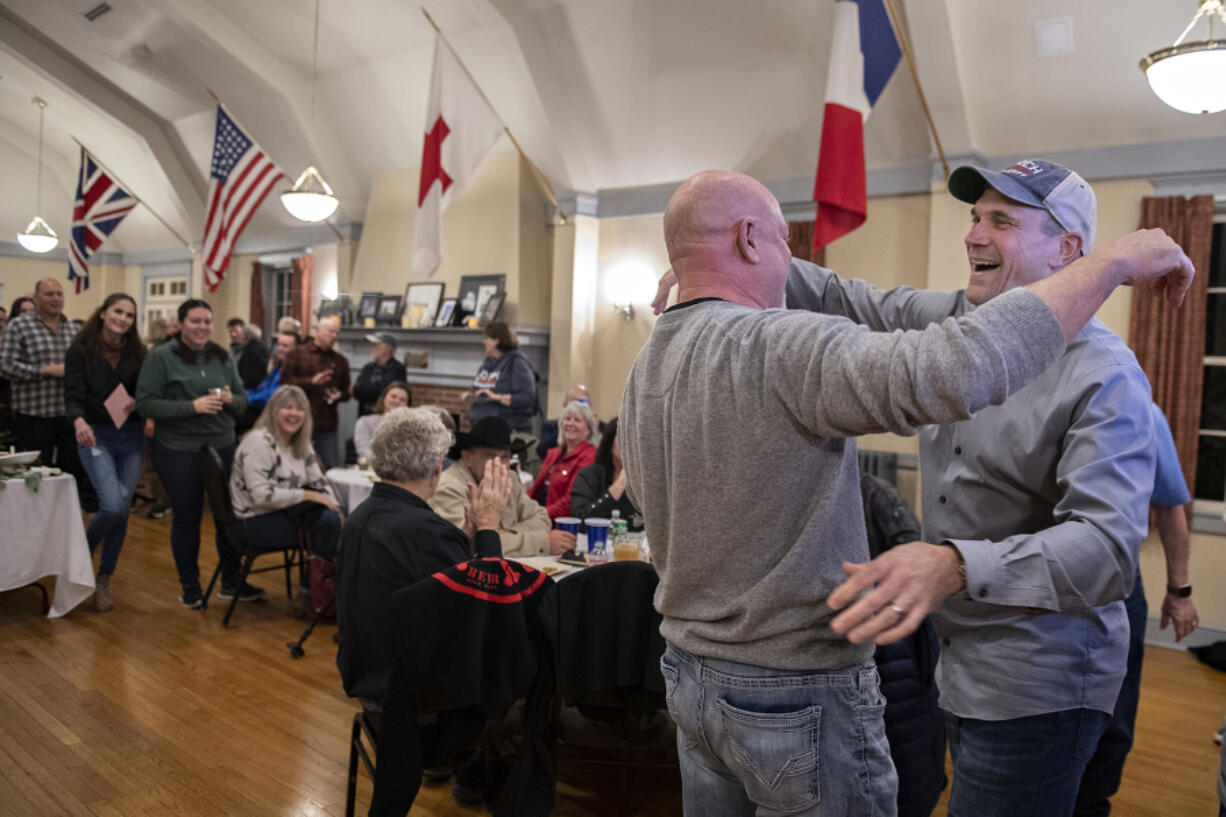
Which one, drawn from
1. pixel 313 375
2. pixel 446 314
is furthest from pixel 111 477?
pixel 446 314

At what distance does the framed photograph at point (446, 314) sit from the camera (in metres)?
9.10

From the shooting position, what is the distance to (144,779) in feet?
10.2

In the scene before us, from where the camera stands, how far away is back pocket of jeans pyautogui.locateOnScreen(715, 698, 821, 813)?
46.0 inches

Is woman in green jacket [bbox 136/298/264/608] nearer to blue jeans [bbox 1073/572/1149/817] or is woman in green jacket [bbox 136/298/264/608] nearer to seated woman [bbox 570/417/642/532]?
seated woman [bbox 570/417/642/532]

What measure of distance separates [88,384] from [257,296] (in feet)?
26.0

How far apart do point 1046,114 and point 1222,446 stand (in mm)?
2268

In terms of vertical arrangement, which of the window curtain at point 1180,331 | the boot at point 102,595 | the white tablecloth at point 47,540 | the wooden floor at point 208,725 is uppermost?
the window curtain at point 1180,331

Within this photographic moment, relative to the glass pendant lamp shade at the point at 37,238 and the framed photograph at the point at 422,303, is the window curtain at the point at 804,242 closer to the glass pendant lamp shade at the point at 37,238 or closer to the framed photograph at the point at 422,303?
the framed photograph at the point at 422,303

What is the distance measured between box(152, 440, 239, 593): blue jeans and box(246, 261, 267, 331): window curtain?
7769 mm

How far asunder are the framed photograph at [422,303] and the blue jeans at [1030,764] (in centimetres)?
834

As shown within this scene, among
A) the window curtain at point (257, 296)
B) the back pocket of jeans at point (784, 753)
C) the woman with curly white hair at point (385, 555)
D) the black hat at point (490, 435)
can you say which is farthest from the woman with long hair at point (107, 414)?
the window curtain at point (257, 296)

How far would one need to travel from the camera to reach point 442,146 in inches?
275

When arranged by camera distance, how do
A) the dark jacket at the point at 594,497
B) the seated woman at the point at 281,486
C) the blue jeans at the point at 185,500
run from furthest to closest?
1. the blue jeans at the point at 185,500
2. the seated woman at the point at 281,486
3. the dark jacket at the point at 594,497

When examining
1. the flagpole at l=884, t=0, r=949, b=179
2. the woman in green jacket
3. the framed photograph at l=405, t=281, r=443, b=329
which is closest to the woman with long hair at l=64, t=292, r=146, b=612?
the woman in green jacket
